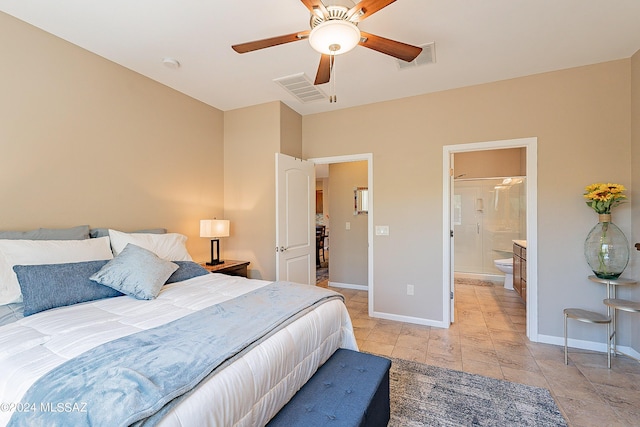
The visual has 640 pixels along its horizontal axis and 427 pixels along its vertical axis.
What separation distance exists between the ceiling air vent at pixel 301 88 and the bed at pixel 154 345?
2.09m

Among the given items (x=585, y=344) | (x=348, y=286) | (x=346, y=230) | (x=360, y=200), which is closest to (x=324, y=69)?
(x=360, y=200)

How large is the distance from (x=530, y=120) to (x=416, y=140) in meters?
1.13

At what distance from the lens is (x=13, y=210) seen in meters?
2.04

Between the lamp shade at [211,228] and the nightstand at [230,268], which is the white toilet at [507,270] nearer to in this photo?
the nightstand at [230,268]

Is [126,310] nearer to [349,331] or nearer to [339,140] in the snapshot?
[349,331]

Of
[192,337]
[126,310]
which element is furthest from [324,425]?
[126,310]

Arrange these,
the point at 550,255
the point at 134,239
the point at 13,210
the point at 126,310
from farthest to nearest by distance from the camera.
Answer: the point at 550,255, the point at 134,239, the point at 13,210, the point at 126,310

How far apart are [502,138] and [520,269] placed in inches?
80.1

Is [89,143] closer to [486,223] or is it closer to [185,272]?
[185,272]

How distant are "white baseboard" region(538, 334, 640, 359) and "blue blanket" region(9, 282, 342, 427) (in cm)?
293

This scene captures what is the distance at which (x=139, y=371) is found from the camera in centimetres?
95

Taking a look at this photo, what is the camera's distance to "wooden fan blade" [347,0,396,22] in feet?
4.87

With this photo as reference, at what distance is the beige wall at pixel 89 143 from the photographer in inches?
81.3

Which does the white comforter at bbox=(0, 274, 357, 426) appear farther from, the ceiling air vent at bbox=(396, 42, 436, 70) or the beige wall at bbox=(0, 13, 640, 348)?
the ceiling air vent at bbox=(396, 42, 436, 70)
